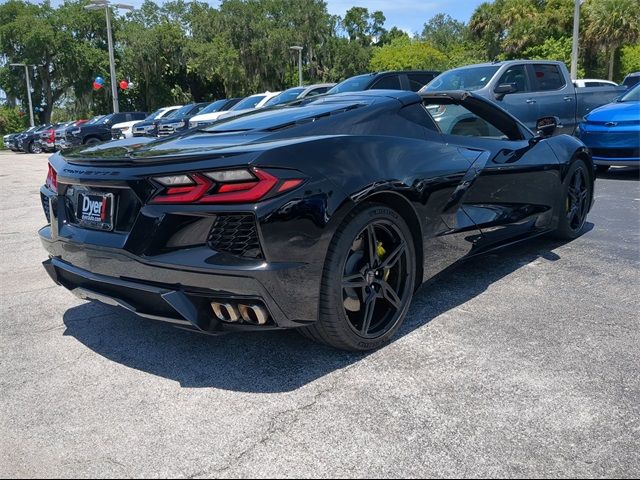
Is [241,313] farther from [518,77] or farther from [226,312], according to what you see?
[518,77]

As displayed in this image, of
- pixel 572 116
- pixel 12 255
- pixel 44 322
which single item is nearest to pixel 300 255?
pixel 44 322

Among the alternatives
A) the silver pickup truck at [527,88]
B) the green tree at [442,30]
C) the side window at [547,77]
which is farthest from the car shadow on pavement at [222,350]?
the green tree at [442,30]

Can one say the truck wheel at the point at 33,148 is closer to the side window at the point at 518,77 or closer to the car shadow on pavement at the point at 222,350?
the side window at the point at 518,77

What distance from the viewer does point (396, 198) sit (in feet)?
10.4

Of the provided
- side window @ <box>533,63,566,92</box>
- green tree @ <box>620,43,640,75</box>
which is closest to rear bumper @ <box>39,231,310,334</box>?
side window @ <box>533,63,566,92</box>

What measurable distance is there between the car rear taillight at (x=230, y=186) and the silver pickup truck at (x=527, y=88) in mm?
7441

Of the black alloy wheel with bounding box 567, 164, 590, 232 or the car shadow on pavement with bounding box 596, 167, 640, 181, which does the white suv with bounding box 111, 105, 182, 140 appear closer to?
the car shadow on pavement with bounding box 596, 167, 640, 181

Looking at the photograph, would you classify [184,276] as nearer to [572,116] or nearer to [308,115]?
[308,115]

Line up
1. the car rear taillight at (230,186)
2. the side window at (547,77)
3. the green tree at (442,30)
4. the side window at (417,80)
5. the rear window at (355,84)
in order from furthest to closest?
the green tree at (442,30), the side window at (417,80), the rear window at (355,84), the side window at (547,77), the car rear taillight at (230,186)

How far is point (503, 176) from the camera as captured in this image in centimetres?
413

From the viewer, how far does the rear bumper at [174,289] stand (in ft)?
8.41

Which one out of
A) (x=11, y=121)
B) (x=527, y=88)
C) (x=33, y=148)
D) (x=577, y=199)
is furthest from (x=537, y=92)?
(x=11, y=121)

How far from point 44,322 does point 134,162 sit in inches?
61.5

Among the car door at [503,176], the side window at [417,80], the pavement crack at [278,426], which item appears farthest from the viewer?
the side window at [417,80]
